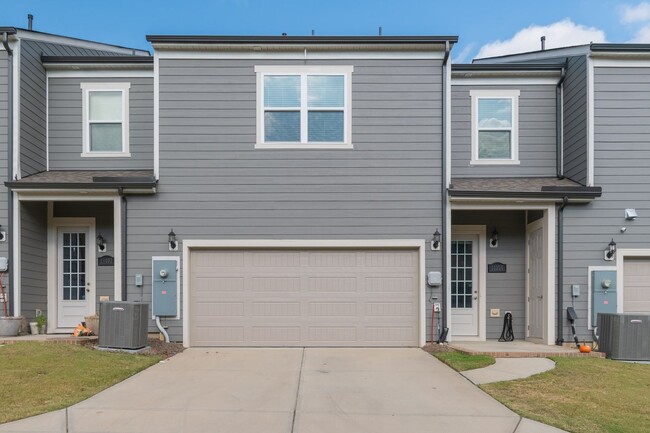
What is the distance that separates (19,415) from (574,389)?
6420 mm

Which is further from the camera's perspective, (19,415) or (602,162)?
(602,162)

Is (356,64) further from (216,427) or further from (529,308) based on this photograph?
(216,427)

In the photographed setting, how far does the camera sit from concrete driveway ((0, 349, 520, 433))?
16.6 feet

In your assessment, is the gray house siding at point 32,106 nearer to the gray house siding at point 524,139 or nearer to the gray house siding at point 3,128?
the gray house siding at point 3,128

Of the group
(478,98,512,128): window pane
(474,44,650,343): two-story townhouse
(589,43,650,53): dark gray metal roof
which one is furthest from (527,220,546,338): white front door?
(589,43,650,53): dark gray metal roof

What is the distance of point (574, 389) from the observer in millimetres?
6418

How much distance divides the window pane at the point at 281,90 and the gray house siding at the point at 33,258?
16.4 feet

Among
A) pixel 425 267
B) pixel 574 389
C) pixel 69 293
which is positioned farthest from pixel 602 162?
pixel 69 293

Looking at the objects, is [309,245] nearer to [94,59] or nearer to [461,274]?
[461,274]

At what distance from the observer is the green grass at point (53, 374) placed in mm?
5594

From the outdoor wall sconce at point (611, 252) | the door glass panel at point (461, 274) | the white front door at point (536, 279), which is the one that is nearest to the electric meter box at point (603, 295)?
the outdoor wall sconce at point (611, 252)

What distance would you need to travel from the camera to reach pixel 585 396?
20.1 feet

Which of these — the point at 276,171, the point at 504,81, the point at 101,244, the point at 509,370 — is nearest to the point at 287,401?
the point at 509,370

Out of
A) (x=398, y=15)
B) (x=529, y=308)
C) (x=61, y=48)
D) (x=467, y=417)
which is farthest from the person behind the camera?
(x=398, y=15)
